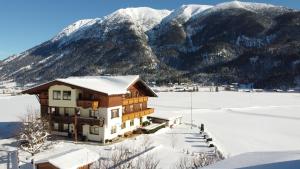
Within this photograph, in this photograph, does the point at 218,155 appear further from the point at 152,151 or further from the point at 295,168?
the point at 295,168

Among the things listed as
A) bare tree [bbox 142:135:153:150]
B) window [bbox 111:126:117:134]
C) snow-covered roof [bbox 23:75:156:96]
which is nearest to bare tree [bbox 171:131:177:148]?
bare tree [bbox 142:135:153:150]

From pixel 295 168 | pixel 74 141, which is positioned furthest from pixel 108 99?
pixel 295 168

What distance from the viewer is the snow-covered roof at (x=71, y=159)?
19.3 m

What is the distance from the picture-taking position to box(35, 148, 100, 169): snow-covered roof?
63.2 feet

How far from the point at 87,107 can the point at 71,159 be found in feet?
77.2

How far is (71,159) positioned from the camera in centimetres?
2000

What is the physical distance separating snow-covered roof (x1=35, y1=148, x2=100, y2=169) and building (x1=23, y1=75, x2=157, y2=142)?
2169cm

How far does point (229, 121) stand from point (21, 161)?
120ft

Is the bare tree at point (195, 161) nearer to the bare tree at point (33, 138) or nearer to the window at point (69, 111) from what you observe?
the bare tree at point (33, 138)

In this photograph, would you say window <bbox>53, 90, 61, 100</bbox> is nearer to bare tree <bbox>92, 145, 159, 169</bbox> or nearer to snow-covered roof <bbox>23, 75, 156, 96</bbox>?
snow-covered roof <bbox>23, 75, 156, 96</bbox>

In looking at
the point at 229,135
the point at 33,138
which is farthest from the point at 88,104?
the point at 229,135

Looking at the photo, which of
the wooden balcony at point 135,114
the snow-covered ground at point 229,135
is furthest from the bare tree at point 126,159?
the wooden balcony at point 135,114

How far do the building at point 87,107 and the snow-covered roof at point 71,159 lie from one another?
21.7 m

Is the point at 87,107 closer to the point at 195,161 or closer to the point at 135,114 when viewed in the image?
the point at 135,114
